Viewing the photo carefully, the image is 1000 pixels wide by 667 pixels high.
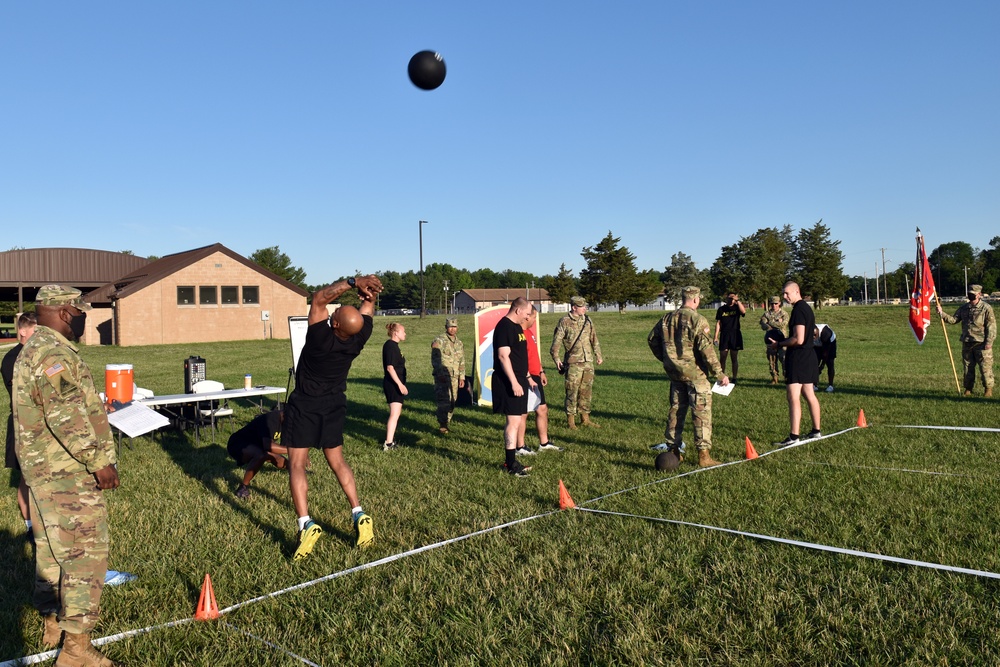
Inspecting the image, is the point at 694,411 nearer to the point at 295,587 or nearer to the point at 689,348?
the point at 689,348

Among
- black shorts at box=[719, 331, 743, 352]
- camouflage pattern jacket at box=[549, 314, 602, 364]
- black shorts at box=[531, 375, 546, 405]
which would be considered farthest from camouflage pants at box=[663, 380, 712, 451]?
black shorts at box=[719, 331, 743, 352]

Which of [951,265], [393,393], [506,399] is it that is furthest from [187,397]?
[951,265]

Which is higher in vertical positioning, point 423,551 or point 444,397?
point 444,397

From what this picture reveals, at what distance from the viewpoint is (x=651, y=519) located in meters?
6.02

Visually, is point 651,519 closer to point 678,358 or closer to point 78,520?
point 678,358

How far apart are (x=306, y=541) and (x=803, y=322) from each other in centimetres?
651

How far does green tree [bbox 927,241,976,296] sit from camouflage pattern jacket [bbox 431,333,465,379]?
13408 cm

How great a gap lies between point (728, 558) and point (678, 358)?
3.77 meters

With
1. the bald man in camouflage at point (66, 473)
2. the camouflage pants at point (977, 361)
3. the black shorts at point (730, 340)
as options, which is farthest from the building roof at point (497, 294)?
the bald man in camouflage at point (66, 473)

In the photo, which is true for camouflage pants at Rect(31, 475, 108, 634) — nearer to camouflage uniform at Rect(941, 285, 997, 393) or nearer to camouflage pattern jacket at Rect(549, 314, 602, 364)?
camouflage pattern jacket at Rect(549, 314, 602, 364)

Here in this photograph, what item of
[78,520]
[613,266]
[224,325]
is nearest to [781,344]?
[78,520]

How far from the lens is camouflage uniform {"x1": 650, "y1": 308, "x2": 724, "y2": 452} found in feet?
27.5

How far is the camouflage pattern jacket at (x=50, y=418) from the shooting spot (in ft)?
12.6

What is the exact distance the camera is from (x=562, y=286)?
3012 inches
